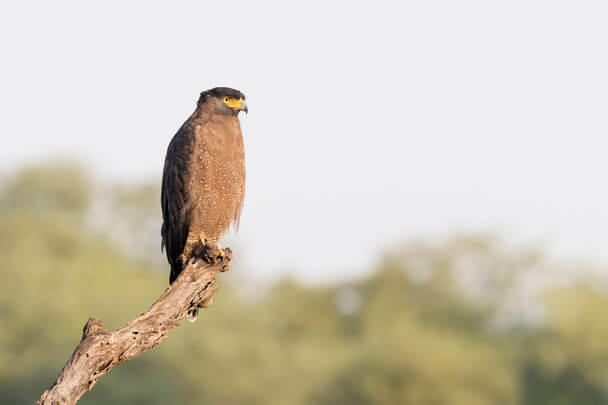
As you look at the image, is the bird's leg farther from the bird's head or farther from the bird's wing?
the bird's head

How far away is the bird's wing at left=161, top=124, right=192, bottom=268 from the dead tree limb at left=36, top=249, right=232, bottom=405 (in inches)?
51.5

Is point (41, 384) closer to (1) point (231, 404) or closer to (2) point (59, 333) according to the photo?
(2) point (59, 333)

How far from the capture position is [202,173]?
7809 millimetres

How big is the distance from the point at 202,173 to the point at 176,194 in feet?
1.06

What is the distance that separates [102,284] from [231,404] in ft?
47.2

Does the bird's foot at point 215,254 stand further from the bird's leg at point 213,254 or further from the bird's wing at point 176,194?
the bird's wing at point 176,194

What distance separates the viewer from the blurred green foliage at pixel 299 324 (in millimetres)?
35062

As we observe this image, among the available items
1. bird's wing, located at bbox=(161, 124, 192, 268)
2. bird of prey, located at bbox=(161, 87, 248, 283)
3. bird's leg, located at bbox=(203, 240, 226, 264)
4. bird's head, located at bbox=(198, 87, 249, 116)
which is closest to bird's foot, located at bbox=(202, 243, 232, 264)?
bird's leg, located at bbox=(203, 240, 226, 264)

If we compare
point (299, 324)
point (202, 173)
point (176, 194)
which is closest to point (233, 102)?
point (202, 173)

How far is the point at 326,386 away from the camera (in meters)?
36.6

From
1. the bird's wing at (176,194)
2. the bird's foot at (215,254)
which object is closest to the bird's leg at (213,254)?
the bird's foot at (215,254)

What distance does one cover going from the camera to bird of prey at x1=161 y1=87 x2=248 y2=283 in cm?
777

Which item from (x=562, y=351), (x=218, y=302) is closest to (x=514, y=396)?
(x=562, y=351)

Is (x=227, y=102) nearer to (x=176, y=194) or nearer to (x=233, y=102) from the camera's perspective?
(x=233, y=102)
